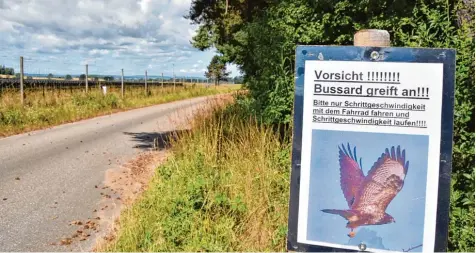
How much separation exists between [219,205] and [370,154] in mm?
1927

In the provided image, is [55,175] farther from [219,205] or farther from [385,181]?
[385,181]

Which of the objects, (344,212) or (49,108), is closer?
(344,212)

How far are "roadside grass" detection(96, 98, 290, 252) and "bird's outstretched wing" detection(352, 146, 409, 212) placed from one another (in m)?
1.22

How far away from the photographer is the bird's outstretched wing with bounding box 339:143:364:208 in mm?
2354

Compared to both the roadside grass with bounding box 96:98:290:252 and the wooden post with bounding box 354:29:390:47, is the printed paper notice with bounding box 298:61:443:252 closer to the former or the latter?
the wooden post with bounding box 354:29:390:47

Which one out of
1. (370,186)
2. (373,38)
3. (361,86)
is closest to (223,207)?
(370,186)

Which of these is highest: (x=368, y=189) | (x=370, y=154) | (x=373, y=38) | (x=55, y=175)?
(x=373, y=38)

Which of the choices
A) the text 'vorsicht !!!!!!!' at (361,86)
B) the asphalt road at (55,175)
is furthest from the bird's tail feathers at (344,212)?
the asphalt road at (55,175)

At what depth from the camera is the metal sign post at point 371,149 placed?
224 centimetres

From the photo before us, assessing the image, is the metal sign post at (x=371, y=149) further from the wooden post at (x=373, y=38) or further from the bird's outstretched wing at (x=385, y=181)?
the wooden post at (x=373, y=38)

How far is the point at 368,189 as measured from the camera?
234cm

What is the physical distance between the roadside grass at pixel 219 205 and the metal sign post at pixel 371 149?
1111 millimetres

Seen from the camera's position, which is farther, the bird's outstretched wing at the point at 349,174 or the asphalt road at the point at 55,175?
the asphalt road at the point at 55,175

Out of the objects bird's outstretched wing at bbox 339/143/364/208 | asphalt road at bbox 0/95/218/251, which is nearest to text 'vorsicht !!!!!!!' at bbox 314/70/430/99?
bird's outstretched wing at bbox 339/143/364/208
